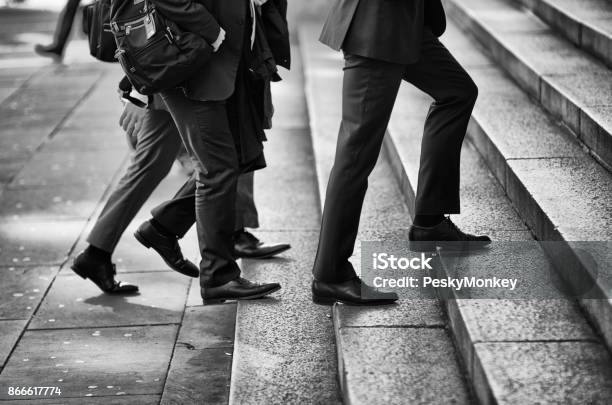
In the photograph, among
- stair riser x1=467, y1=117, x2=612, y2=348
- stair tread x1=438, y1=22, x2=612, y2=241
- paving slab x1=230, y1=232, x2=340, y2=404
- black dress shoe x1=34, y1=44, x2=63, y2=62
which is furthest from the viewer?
black dress shoe x1=34, y1=44, x2=63, y2=62

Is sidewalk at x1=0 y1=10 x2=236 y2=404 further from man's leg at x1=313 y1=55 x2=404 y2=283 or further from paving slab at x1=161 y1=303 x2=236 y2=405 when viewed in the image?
man's leg at x1=313 y1=55 x2=404 y2=283

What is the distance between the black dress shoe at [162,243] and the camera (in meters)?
4.80

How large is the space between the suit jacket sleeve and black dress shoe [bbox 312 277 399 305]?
1.16 m

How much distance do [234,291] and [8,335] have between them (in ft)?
3.83

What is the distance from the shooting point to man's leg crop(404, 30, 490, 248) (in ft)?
12.8

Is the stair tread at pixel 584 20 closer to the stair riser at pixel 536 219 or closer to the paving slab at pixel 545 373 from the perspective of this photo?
the stair riser at pixel 536 219

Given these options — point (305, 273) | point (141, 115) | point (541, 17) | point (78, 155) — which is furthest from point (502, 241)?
point (78, 155)

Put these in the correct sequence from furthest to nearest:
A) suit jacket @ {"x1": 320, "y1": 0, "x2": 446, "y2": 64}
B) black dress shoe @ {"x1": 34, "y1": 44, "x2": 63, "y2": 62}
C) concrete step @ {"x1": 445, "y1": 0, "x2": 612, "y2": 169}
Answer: black dress shoe @ {"x1": 34, "y1": 44, "x2": 63, "y2": 62}, concrete step @ {"x1": 445, "y1": 0, "x2": 612, "y2": 169}, suit jacket @ {"x1": 320, "y1": 0, "x2": 446, "y2": 64}

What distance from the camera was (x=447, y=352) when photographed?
3.64 meters

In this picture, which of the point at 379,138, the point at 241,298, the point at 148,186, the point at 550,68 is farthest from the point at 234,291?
the point at 550,68

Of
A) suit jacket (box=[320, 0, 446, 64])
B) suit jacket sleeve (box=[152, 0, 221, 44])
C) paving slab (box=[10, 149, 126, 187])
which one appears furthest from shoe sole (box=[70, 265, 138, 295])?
paving slab (box=[10, 149, 126, 187])

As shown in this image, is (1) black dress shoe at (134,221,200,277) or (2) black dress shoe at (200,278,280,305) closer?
(2) black dress shoe at (200,278,280,305)

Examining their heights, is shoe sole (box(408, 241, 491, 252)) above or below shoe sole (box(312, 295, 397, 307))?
above

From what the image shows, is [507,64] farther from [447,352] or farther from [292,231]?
→ [447,352]
